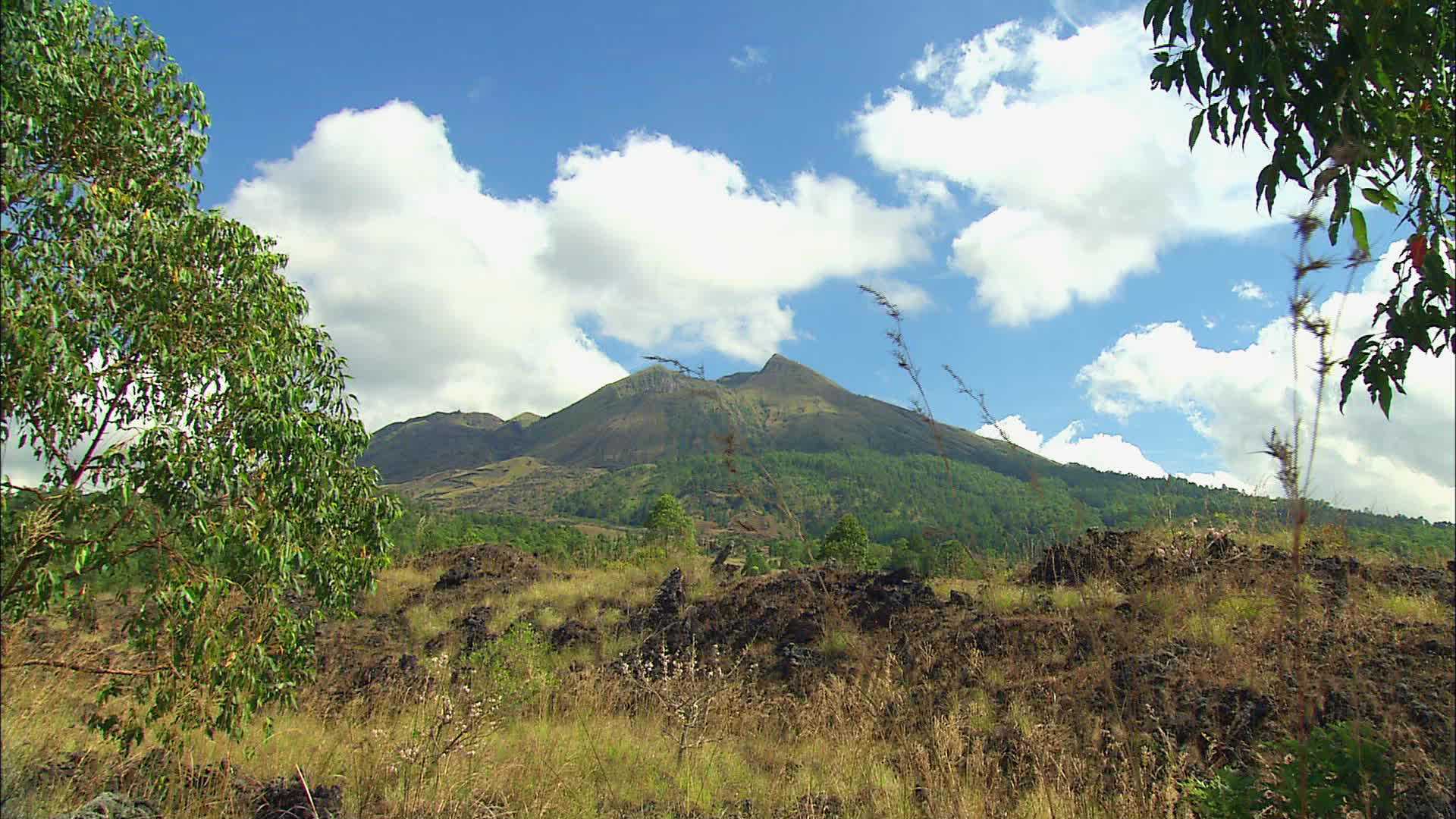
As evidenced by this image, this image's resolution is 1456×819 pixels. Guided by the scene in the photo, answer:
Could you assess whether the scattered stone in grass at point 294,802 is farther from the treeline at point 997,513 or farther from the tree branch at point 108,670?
the treeline at point 997,513

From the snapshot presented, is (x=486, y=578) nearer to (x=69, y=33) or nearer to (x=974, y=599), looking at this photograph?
(x=974, y=599)

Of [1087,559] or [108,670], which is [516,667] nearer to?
[108,670]

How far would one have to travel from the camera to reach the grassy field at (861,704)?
5.05 m

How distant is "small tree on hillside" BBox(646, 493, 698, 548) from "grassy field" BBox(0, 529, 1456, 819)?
9.07 m

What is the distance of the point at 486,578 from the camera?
1683cm

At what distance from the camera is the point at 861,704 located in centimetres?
787

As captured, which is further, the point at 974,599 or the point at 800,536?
the point at 974,599

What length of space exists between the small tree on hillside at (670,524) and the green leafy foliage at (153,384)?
15.6m

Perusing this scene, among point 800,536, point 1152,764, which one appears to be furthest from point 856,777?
point 800,536

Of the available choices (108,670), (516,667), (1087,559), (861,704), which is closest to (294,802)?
(108,670)

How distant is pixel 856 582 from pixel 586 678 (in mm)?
5083

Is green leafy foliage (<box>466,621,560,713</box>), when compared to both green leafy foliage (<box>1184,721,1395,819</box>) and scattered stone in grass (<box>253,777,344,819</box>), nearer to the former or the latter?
scattered stone in grass (<box>253,777,344,819</box>)

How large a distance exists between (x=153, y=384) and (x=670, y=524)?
22718mm

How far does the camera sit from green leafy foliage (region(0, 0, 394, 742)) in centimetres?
475
